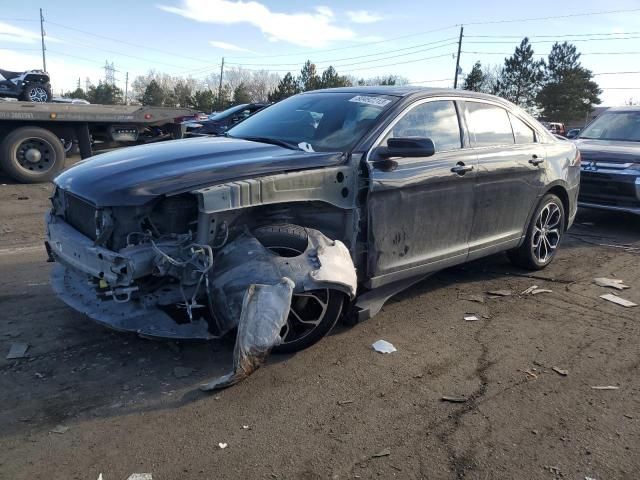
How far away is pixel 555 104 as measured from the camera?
53.5m

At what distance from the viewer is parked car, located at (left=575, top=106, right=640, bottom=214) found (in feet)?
26.1

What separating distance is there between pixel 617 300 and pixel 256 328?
147 inches

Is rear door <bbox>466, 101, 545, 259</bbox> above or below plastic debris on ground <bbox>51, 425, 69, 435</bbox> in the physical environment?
above

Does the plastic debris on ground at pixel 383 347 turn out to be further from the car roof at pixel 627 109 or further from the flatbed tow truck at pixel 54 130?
the flatbed tow truck at pixel 54 130

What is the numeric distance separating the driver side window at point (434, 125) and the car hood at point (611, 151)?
468 cm

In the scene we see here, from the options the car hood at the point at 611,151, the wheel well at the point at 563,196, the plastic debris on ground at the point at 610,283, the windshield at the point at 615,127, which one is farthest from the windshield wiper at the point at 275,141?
the windshield at the point at 615,127

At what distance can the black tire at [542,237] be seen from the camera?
5.70 meters

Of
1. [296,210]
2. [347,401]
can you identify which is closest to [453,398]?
[347,401]

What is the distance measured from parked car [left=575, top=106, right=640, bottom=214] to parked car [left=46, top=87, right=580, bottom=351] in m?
3.62

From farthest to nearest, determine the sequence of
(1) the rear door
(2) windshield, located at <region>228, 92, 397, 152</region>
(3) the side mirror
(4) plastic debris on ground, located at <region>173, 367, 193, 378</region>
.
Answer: (1) the rear door
(2) windshield, located at <region>228, 92, 397, 152</region>
(3) the side mirror
(4) plastic debris on ground, located at <region>173, 367, 193, 378</region>

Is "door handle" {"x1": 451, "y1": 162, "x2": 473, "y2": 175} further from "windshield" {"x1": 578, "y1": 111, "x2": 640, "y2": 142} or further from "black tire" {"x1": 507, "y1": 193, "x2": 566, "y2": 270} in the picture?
"windshield" {"x1": 578, "y1": 111, "x2": 640, "y2": 142}

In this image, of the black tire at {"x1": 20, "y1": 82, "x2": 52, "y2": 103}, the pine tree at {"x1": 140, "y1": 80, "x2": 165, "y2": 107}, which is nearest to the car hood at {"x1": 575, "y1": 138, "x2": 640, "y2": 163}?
the black tire at {"x1": 20, "y1": 82, "x2": 52, "y2": 103}

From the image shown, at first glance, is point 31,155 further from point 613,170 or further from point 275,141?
point 613,170

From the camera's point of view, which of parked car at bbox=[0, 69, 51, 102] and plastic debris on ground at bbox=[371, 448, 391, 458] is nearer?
plastic debris on ground at bbox=[371, 448, 391, 458]
